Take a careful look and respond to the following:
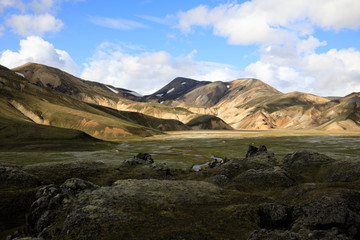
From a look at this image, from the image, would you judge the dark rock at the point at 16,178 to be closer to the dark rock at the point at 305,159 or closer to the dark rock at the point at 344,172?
the dark rock at the point at 305,159

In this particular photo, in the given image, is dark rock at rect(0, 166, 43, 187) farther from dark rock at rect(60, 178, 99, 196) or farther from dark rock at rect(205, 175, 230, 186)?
dark rock at rect(205, 175, 230, 186)

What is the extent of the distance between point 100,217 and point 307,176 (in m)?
39.4

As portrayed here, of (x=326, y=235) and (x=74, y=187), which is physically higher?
(x=326, y=235)

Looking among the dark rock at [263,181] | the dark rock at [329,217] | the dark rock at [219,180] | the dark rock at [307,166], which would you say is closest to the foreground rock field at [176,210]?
the dark rock at [329,217]

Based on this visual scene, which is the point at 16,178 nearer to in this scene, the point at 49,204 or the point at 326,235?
the point at 49,204

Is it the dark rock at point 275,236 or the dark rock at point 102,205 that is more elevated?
the dark rock at point 275,236

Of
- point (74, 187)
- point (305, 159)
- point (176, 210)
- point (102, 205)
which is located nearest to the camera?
point (102, 205)

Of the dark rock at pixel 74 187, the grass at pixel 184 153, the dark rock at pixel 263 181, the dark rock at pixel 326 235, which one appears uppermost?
the dark rock at pixel 326 235

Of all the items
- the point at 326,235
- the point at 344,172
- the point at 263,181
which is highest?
the point at 326,235

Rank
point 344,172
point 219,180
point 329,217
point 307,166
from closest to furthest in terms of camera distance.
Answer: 1. point 329,217
2. point 344,172
3. point 219,180
4. point 307,166

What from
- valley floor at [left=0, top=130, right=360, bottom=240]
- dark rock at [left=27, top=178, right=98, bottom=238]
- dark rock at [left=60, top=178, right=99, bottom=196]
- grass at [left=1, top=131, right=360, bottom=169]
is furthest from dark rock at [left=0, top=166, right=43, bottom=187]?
grass at [left=1, top=131, right=360, bottom=169]

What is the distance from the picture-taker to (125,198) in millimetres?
25531

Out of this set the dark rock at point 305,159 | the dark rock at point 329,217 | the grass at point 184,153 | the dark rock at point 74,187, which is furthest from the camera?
the grass at point 184,153

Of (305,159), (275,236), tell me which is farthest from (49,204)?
(305,159)
